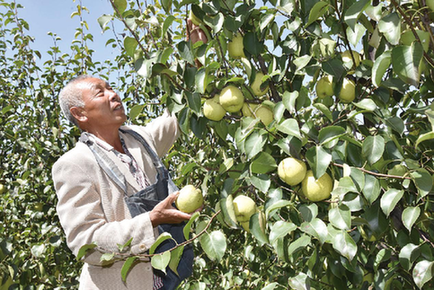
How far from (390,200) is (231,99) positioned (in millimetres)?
542

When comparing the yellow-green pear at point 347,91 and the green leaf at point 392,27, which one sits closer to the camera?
the green leaf at point 392,27

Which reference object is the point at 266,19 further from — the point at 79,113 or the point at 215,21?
the point at 79,113

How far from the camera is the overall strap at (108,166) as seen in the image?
5.89 ft

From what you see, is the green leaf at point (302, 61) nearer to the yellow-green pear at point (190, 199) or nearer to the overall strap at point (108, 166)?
the yellow-green pear at point (190, 199)

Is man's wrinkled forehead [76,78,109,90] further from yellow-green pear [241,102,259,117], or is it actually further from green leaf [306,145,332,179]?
green leaf [306,145,332,179]

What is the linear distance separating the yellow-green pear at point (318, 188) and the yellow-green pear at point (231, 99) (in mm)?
322

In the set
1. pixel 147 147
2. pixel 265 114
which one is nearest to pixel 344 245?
pixel 265 114

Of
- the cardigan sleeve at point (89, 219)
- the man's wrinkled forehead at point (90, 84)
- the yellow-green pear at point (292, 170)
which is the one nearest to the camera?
the yellow-green pear at point (292, 170)

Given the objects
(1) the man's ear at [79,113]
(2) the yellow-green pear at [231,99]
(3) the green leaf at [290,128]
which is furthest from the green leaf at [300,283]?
(1) the man's ear at [79,113]

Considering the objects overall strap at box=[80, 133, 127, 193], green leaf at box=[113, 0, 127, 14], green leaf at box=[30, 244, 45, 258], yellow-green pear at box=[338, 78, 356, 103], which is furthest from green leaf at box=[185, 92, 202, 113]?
green leaf at box=[30, 244, 45, 258]

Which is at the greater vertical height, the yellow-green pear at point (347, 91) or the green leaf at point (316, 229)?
the yellow-green pear at point (347, 91)

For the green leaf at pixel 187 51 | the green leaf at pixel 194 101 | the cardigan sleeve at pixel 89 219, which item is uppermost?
the green leaf at pixel 187 51

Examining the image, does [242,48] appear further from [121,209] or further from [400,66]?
[121,209]

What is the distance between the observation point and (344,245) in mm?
962
